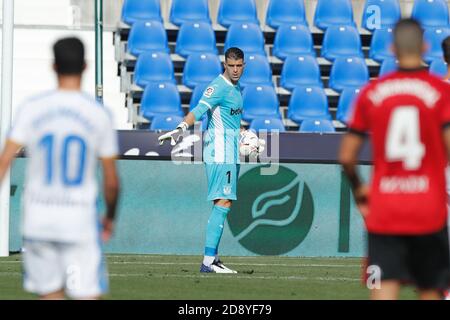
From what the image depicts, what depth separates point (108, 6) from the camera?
20.1 meters

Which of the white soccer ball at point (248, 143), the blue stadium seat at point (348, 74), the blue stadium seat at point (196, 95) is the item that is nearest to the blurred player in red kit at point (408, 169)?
the white soccer ball at point (248, 143)

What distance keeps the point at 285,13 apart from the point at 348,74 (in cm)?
167

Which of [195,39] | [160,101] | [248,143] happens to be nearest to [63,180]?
[248,143]

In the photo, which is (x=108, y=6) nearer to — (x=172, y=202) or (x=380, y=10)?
(x=380, y=10)

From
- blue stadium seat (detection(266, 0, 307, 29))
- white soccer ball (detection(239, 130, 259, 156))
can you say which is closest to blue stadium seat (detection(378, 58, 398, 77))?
blue stadium seat (detection(266, 0, 307, 29))

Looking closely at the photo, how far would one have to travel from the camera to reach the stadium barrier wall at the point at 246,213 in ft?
47.6

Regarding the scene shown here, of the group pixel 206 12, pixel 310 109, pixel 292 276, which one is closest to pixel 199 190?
pixel 292 276

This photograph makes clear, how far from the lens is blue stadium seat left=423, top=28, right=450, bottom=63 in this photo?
21.0 meters

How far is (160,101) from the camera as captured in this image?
18406 mm

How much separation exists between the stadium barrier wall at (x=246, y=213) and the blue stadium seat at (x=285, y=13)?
636 cm

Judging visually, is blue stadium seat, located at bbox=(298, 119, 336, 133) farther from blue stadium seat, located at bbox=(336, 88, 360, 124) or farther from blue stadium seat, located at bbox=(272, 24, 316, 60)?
blue stadium seat, located at bbox=(272, 24, 316, 60)

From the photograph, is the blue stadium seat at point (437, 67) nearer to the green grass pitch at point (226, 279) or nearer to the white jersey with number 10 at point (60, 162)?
the green grass pitch at point (226, 279)

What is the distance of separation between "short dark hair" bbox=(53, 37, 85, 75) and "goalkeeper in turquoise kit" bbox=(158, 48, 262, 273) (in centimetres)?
572

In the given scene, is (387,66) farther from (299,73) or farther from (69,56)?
(69,56)
